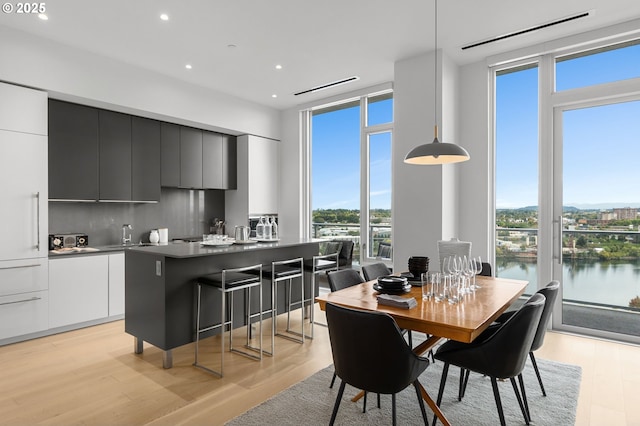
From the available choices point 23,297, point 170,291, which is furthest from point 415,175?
point 23,297

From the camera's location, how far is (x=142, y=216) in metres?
5.52

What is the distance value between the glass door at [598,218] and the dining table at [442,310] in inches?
65.5

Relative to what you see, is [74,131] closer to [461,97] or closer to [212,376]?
[212,376]

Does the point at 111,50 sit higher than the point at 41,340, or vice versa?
the point at 111,50

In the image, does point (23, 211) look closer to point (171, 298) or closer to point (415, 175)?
point (171, 298)

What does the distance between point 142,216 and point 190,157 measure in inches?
43.5

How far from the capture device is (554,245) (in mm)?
4309

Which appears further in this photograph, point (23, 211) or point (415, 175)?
point (415, 175)

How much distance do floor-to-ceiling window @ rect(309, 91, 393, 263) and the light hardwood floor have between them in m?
2.18

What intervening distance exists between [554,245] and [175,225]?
204 inches

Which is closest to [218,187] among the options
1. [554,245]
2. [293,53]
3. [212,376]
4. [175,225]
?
[175,225]

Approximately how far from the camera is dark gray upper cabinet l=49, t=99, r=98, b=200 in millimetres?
4285

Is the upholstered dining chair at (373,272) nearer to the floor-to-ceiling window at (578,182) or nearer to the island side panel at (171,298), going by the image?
the island side panel at (171,298)

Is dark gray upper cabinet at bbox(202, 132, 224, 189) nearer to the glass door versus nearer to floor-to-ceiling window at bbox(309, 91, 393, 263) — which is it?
floor-to-ceiling window at bbox(309, 91, 393, 263)
